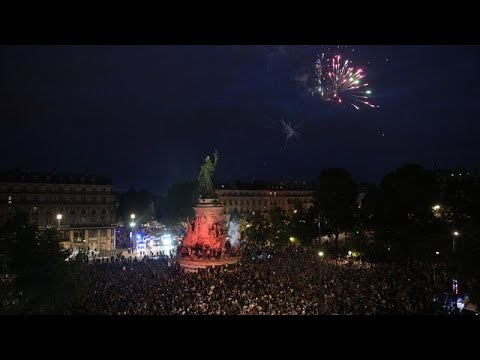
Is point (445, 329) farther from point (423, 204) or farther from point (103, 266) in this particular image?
point (423, 204)

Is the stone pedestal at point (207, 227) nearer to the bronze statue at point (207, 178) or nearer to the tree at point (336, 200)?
the bronze statue at point (207, 178)

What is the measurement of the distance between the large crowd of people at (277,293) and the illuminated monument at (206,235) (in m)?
7.93

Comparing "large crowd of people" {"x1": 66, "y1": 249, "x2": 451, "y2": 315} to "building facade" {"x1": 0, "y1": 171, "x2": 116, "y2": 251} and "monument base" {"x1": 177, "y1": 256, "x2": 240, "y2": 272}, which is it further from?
"building facade" {"x1": 0, "y1": 171, "x2": 116, "y2": 251}

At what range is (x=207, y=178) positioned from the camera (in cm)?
4422

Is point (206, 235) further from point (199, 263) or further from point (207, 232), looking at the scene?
point (199, 263)

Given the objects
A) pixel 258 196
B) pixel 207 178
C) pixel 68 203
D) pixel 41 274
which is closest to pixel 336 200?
pixel 207 178

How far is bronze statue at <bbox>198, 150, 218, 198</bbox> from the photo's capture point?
43812 millimetres

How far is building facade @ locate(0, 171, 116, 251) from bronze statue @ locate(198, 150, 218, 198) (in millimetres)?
30248

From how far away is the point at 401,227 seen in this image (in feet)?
144

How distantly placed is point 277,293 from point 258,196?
8670 centimetres

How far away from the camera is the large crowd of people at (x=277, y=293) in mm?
20234

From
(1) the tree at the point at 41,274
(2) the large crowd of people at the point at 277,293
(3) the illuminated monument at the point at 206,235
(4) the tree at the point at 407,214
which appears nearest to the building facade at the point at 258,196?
(4) the tree at the point at 407,214

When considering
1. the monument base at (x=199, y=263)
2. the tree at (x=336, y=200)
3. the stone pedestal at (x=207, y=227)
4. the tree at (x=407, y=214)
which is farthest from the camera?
the tree at (x=336, y=200)
